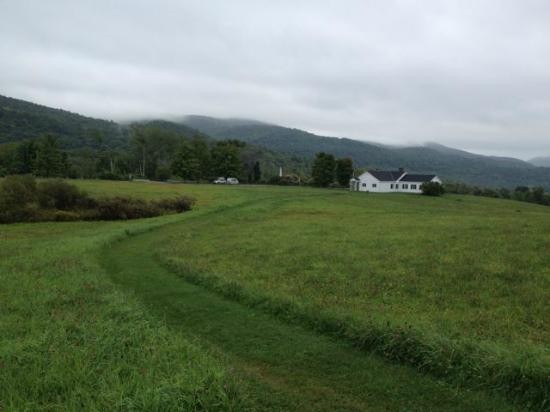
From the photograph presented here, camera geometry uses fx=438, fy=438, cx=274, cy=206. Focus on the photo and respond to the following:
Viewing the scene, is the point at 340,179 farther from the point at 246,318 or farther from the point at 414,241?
the point at 246,318

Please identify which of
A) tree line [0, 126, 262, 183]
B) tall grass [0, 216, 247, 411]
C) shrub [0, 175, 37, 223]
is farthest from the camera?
tree line [0, 126, 262, 183]

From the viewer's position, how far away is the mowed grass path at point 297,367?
6.77 meters

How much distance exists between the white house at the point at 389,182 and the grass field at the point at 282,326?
258ft

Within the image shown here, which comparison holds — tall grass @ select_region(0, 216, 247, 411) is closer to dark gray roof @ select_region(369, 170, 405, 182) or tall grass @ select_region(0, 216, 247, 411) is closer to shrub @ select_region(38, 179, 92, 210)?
shrub @ select_region(38, 179, 92, 210)

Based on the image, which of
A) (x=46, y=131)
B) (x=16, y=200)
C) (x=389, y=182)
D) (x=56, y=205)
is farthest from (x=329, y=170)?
(x=46, y=131)

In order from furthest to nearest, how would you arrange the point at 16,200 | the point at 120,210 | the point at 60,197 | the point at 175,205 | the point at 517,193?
the point at 517,193
the point at 175,205
the point at 60,197
the point at 120,210
the point at 16,200

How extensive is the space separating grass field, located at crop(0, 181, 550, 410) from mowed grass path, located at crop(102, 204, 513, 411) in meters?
0.04

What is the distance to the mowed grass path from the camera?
6.77 m

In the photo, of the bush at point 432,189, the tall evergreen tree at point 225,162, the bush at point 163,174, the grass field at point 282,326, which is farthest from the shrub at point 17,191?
the bush at point 432,189

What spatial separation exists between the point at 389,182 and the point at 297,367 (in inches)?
3662

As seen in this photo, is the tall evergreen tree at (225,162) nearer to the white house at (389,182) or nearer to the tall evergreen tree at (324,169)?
the tall evergreen tree at (324,169)

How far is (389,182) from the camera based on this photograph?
97250 mm

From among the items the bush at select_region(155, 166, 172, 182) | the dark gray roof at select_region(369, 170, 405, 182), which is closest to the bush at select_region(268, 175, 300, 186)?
the dark gray roof at select_region(369, 170, 405, 182)

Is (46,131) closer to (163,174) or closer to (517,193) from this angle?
(163,174)
